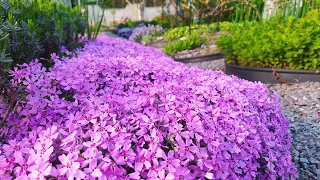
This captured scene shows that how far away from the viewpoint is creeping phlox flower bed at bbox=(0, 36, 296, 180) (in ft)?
4.64

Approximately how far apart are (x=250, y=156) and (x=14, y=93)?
1304 millimetres

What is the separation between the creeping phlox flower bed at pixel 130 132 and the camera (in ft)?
4.64

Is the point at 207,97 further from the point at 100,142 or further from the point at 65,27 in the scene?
the point at 65,27

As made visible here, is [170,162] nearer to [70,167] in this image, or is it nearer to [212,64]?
[70,167]

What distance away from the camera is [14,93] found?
5.33 feet

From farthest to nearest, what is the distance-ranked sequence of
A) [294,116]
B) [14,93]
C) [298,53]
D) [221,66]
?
[221,66], [298,53], [294,116], [14,93]

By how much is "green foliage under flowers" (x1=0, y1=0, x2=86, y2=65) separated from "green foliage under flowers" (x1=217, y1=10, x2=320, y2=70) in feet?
9.29

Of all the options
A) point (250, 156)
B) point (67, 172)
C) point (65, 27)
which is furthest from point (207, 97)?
point (65, 27)

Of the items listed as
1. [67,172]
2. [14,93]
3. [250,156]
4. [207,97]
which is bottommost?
[250,156]

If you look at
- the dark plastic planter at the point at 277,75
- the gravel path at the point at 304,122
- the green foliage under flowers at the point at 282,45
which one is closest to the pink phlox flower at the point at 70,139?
the gravel path at the point at 304,122

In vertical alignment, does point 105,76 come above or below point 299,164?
above

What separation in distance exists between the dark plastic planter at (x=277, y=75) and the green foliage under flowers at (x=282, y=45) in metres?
0.10

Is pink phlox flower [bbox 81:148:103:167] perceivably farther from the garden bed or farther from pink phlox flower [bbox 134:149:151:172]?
the garden bed

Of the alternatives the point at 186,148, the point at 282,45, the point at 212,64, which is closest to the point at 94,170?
the point at 186,148
